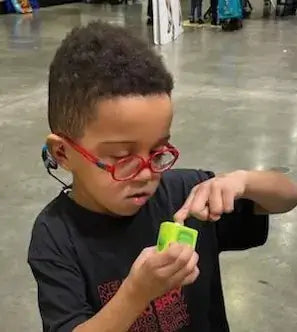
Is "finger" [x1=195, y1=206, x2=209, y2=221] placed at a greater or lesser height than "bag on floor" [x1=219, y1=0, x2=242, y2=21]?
greater

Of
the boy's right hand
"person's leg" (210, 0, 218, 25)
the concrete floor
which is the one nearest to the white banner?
the concrete floor

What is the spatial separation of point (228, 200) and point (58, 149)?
278mm

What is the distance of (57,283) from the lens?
0.98 metres

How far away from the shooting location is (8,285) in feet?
7.46

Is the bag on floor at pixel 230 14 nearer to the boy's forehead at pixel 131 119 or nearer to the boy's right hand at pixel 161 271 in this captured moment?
the boy's forehead at pixel 131 119

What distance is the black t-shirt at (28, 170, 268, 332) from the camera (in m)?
0.99

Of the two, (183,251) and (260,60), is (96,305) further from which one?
(260,60)

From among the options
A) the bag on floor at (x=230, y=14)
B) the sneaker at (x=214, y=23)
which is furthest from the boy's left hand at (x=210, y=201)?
the sneaker at (x=214, y=23)

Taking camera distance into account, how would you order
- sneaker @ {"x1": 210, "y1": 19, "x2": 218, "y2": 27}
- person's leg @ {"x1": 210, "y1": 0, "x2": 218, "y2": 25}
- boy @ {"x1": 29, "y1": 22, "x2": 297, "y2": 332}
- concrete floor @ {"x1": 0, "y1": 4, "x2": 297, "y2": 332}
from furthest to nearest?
sneaker @ {"x1": 210, "y1": 19, "x2": 218, "y2": 27}
person's leg @ {"x1": 210, "y1": 0, "x2": 218, "y2": 25}
concrete floor @ {"x1": 0, "y1": 4, "x2": 297, "y2": 332}
boy @ {"x1": 29, "y1": 22, "x2": 297, "y2": 332}

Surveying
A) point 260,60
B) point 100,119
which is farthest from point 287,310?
point 260,60

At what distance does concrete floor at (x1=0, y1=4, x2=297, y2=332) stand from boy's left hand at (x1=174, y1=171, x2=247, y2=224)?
1.11 meters

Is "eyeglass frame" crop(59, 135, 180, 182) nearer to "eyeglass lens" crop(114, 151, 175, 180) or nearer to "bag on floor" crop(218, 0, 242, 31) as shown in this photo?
"eyeglass lens" crop(114, 151, 175, 180)

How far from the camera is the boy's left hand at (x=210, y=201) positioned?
0.97 meters

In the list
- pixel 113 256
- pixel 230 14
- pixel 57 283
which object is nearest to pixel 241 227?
pixel 113 256
